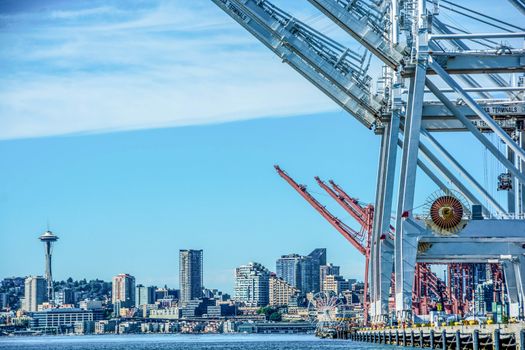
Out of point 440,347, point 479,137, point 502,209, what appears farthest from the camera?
point 502,209

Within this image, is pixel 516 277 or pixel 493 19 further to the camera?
pixel 516 277

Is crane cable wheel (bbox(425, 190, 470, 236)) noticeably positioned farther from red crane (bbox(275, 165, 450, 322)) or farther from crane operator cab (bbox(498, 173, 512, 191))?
red crane (bbox(275, 165, 450, 322))

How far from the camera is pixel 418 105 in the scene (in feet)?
188

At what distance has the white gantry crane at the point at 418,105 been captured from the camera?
57375 millimetres

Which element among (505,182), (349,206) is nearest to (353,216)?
(349,206)

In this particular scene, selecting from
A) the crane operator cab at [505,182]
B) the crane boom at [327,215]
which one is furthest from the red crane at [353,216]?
the crane operator cab at [505,182]

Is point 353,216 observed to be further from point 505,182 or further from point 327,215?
point 505,182

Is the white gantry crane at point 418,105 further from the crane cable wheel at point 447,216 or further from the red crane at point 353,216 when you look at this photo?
the red crane at point 353,216

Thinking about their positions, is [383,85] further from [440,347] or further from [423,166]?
[440,347]

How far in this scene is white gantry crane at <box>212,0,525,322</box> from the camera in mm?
57375

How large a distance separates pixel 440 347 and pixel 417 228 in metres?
7.56

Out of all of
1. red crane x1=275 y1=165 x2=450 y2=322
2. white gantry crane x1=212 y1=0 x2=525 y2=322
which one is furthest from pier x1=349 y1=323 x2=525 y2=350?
red crane x1=275 y1=165 x2=450 y2=322

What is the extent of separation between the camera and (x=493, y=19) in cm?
5788

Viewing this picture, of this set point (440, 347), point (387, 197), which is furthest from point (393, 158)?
point (440, 347)
